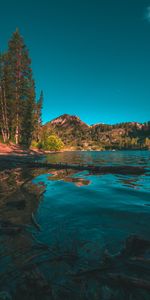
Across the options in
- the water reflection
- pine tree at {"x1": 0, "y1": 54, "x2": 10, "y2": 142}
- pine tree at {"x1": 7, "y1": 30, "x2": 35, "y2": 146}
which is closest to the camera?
the water reflection


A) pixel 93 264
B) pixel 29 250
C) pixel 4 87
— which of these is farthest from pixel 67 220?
pixel 4 87

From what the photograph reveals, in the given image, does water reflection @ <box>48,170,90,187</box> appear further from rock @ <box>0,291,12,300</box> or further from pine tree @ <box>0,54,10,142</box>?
pine tree @ <box>0,54,10,142</box>

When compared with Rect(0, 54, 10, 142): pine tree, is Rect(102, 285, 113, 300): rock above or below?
below

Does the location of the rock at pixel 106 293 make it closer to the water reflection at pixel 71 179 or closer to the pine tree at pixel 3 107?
the water reflection at pixel 71 179

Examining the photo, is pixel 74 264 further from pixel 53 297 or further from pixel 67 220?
pixel 67 220

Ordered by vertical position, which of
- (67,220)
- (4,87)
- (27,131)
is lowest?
(67,220)

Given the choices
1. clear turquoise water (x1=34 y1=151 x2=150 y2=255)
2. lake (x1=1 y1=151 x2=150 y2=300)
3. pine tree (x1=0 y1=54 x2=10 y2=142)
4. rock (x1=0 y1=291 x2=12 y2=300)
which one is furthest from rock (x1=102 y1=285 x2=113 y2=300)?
pine tree (x1=0 y1=54 x2=10 y2=142)

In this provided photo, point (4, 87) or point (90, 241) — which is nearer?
point (90, 241)

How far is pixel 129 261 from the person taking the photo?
3332 millimetres

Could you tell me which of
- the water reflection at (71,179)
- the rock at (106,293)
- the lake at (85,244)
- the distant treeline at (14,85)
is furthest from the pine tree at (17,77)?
the rock at (106,293)

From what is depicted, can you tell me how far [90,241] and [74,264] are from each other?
3.38 feet

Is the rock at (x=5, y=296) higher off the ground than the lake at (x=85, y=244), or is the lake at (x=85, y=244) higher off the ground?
the rock at (x=5, y=296)

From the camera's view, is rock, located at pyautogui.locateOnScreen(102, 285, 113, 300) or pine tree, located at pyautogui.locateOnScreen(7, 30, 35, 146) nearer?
rock, located at pyautogui.locateOnScreen(102, 285, 113, 300)

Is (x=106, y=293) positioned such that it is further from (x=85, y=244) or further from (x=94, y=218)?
(x=94, y=218)
